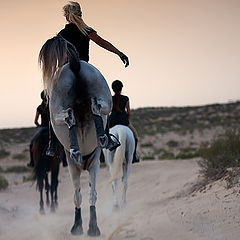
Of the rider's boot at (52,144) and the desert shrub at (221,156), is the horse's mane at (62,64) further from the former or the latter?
the desert shrub at (221,156)

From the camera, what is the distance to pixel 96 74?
243 inches

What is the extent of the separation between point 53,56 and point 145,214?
3.32m

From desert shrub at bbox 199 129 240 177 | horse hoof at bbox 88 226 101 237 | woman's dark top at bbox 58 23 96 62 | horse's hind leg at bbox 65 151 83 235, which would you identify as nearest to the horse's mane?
woman's dark top at bbox 58 23 96 62

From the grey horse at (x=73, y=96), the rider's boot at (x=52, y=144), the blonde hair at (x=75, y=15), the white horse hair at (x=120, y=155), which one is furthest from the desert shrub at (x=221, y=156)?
the blonde hair at (x=75, y=15)

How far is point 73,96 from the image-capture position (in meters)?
5.95

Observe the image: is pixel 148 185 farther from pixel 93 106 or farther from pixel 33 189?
pixel 93 106

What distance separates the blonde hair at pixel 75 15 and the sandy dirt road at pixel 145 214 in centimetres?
289

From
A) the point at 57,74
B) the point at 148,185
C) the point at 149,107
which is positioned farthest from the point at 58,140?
the point at 149,107

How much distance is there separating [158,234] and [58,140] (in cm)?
208

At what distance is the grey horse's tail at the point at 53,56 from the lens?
20.4 ft

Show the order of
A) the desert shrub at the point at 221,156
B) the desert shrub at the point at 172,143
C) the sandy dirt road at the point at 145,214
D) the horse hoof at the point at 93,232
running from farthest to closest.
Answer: the desert shrub at the point at 172,143
the desert shrub at the point at 221,156
the horse hoof at the point at 93,232
the sandy dirt road at the point at 145,214

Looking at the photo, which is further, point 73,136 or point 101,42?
point 101,42

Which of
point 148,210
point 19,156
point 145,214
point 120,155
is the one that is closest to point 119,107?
point 120,155

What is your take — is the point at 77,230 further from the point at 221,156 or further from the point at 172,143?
the point at 172,143
